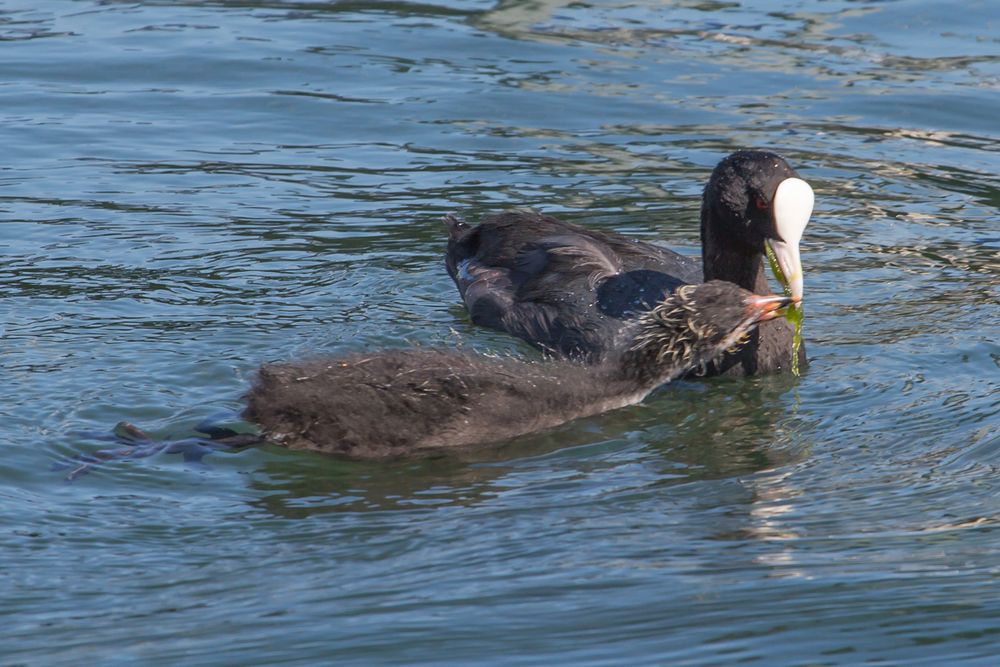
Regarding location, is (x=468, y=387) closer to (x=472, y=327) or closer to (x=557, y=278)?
(x=557, y=278)

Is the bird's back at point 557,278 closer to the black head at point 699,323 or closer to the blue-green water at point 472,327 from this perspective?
the blue-green water at point 472,327

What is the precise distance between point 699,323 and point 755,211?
Answer: 799 mm

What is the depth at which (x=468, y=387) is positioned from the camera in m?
6.07

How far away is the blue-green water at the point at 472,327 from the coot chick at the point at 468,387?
0.40ft

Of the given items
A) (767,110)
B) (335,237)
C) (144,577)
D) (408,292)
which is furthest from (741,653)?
(767,110)

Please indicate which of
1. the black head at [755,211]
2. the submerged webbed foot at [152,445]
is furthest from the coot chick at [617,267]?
the submerged webbed foot at [152,445]

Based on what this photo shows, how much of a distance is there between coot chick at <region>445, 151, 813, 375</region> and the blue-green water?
0.66ft

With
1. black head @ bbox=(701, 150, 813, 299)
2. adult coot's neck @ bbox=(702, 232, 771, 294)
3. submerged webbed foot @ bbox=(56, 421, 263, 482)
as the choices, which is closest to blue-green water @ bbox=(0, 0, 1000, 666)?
submerged webbed foot @ bbox=(56, 421, 263, 482)

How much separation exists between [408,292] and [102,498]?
2.88m

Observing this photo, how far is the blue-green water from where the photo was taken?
4574 millimetres

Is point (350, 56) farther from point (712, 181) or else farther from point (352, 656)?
point (352, 656)

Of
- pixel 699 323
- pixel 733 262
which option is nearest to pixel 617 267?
pixel 733 262

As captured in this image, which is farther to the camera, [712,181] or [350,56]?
[350,56]

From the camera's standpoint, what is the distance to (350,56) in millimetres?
12289
